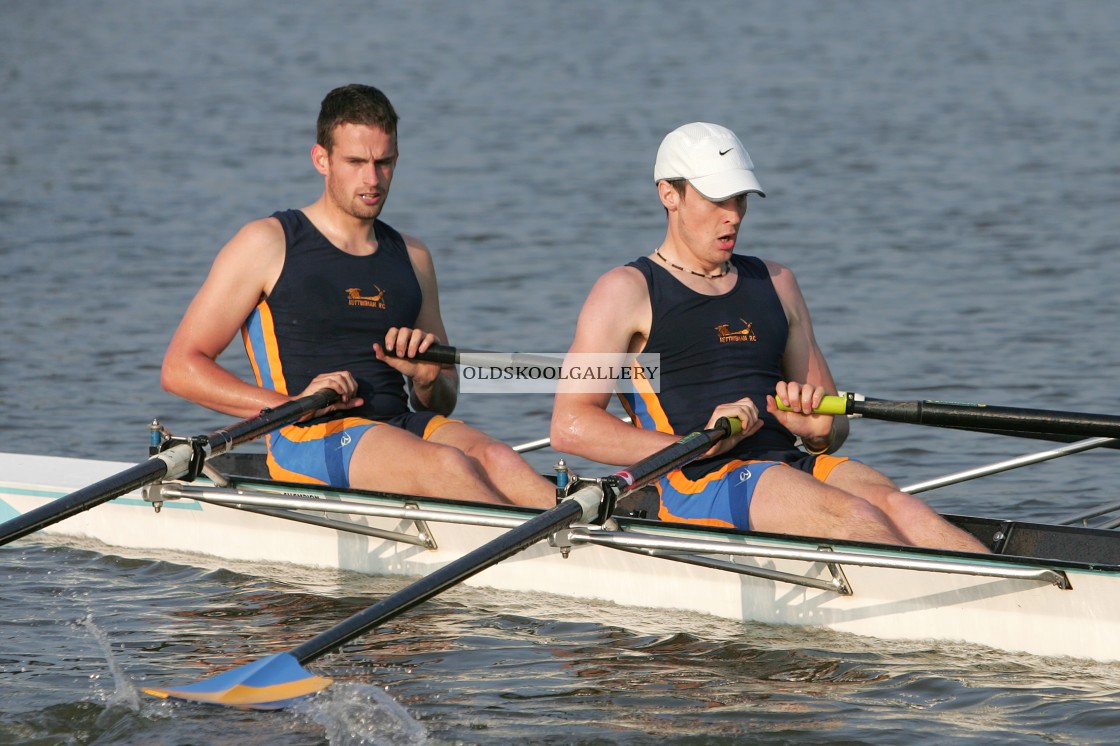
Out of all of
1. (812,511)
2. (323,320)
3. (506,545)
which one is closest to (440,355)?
(323,320)

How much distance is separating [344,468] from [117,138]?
14.9m

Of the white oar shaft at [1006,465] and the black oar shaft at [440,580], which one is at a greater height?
the white oar shaft at [1006,465]

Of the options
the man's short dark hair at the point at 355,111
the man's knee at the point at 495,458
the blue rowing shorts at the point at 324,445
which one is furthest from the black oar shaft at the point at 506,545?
the man's short dark hair at the point at 355,111

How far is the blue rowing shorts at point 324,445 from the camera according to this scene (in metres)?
6.47

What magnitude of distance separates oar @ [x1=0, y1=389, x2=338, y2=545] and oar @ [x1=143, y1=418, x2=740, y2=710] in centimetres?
81

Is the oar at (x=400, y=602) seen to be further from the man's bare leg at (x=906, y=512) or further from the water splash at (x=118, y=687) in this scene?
the man's bare leg at (x=906, y=512)

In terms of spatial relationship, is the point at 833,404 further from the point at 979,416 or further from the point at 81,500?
the point at 81,500

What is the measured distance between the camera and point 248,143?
64.0ft

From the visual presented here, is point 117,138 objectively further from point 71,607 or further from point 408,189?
point 71,607

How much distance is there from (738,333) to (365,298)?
1.62 m

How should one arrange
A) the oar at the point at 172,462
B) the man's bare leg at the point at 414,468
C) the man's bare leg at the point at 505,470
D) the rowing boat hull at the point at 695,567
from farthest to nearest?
the man's bare leg at the point at 505,470 → the man's bare leg at the point at 414,468 → the oar at the point at 172,462 → the rowing boat hull at the point at 695,567

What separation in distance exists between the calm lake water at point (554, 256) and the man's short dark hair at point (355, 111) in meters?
1.86

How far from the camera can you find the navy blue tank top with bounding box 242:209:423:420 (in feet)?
21.7

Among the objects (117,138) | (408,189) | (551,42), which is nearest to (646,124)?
(408,189)
